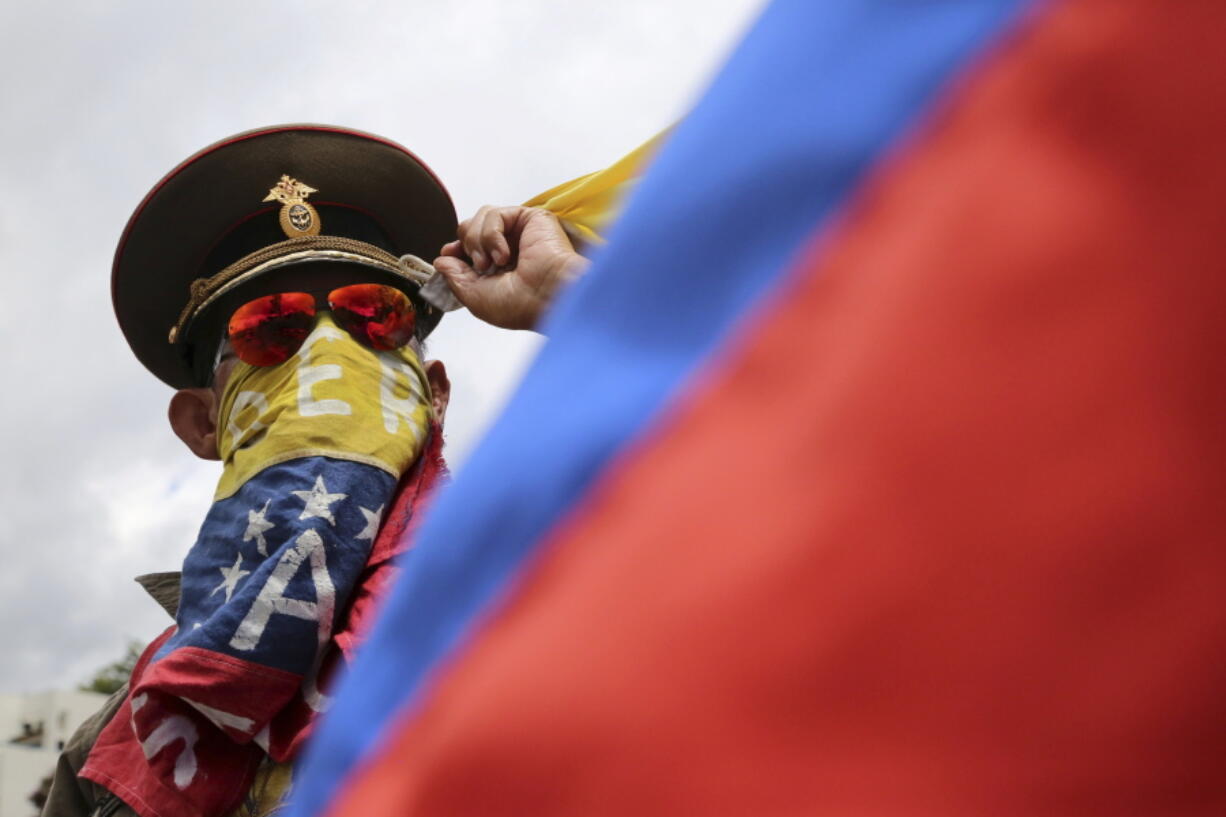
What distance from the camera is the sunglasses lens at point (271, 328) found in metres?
2.58

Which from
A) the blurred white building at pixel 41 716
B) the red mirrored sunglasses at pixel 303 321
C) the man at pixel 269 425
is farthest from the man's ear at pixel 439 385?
the blurred white building at pixel 41 716

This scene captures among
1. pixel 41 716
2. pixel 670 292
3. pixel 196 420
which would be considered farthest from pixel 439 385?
pixel 41 716

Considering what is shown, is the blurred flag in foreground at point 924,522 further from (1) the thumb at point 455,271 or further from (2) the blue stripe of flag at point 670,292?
(1) the thumb at point 455,271

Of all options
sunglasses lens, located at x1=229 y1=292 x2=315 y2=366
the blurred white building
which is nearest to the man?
sunglasses lens, located at x1=229 y1=292 x2=315 y2=366

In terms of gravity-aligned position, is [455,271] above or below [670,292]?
below

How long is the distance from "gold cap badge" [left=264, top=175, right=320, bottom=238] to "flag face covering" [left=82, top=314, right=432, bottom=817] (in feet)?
1.01

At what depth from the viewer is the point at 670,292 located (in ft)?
1.49

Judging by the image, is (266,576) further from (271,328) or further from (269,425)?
(271,328)

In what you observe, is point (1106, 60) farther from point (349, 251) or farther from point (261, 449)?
point (349, 251)

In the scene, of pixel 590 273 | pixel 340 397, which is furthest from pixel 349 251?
pixel 590 273

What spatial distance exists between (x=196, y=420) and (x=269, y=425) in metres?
0.51

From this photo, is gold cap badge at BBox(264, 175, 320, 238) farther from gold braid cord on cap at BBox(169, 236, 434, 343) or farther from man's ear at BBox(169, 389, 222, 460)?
man's ear at BBox(169, 389, 222, 460)

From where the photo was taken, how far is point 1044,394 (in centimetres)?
41

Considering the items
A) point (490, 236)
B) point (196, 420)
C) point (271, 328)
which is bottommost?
point (196, 420)
